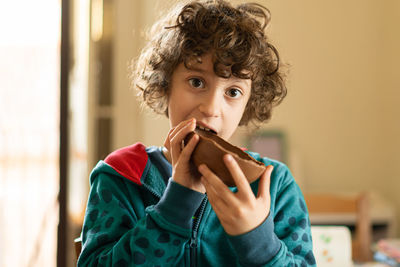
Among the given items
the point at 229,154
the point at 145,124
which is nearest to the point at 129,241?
the point at 229,154

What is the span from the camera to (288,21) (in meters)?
3.08

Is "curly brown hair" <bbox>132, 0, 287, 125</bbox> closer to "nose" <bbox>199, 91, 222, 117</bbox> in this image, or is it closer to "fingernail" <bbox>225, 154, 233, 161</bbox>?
"nose" <bbox>199, 91, 222, 117</bbox>

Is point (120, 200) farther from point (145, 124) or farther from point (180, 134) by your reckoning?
point (145, 124)

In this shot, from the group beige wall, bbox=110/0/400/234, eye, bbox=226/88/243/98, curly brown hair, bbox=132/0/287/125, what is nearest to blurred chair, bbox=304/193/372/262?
beige wall, bbox=110/0/400/234

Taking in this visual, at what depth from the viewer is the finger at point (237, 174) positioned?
558 mm

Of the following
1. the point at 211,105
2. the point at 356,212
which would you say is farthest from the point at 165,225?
the point at 356,212

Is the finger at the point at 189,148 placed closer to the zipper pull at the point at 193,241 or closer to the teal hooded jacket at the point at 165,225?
the teal hooded jacket at the point at 165,225

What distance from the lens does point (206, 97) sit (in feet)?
2.40

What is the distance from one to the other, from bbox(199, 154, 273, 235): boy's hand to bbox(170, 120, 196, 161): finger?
0.06m

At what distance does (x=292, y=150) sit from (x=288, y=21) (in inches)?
40.1

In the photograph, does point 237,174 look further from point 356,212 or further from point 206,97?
point 356,212

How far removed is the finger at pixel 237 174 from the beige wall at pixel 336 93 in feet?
8.00

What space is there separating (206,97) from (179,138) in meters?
0.13

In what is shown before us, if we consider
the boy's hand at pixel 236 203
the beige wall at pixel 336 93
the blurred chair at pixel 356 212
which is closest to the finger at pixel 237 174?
the boy's hand at pixel 236 203
